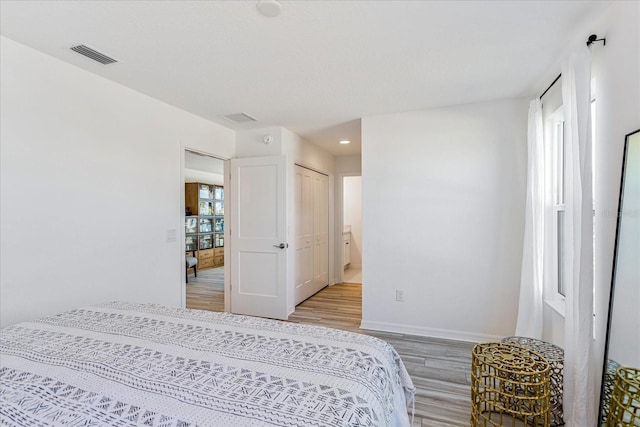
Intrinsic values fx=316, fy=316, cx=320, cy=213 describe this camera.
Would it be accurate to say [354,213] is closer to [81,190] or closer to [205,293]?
[205,293]

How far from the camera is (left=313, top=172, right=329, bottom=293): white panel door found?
5.15 meters

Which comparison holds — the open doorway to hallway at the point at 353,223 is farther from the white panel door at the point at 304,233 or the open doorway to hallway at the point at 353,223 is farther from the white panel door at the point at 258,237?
the white panel door at the point at 258,237

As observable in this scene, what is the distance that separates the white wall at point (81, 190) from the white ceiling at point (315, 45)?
0.20 meters

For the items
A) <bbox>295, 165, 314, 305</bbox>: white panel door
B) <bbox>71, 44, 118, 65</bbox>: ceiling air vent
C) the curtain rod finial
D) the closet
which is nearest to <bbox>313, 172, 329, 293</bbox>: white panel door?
the closet

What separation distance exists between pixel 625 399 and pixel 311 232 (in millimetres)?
3897

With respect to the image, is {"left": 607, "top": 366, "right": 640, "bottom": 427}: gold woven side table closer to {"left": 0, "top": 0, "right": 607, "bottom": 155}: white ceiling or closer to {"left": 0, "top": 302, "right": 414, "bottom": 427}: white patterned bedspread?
{"left": 0, "top": 302, "right": 414, "bottom": 427}: white patterned bedspread

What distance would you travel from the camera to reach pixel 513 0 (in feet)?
5.36

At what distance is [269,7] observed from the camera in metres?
1.66

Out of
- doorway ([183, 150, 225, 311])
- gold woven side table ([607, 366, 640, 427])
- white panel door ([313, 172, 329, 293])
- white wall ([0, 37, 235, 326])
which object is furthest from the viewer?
doorway ([183, 150, 225, 311])

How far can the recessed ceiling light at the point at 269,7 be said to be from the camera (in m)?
1.62

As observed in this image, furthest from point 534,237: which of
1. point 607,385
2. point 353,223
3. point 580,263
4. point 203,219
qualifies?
point 203,219

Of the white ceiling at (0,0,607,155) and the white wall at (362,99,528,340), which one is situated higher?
the white ceiling at (0,0,607,155)

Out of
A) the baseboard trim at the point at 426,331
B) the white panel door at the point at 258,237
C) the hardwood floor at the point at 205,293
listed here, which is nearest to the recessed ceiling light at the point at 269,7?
the white panel door at the point at 258,237

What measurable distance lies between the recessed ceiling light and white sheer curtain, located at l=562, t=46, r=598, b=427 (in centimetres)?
170
